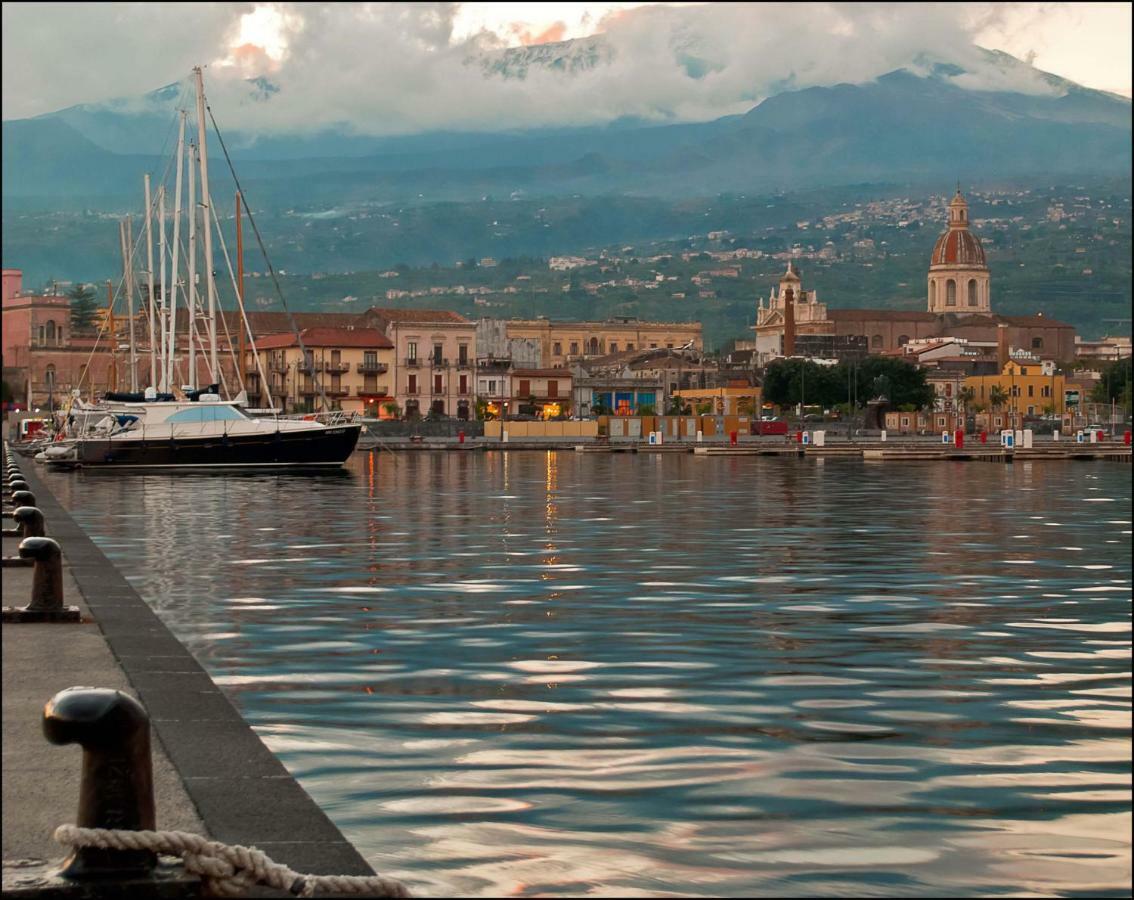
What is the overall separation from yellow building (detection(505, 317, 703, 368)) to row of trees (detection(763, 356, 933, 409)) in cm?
4341

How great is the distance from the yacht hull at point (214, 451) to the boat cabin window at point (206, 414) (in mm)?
764

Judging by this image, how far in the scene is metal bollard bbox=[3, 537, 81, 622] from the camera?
11109mm

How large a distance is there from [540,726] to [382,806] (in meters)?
1.96

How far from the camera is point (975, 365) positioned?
166 metres

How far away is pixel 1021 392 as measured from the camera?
15262cm

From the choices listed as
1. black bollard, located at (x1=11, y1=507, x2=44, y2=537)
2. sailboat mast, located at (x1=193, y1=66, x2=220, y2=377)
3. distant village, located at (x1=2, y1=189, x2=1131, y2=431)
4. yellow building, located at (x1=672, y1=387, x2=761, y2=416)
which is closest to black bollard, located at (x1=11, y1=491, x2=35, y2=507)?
black bollard, located at (x1=11, y1=507, x2=44, y2=537)

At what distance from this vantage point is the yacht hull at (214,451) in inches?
2143

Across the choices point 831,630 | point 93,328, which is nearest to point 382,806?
point 831,630

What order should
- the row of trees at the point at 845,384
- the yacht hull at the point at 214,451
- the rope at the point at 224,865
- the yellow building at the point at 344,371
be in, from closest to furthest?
the rope at the point at 224,865 < the yacht hull at the point at 214,451 < the yellow building at the point at 344,371 < the row of trees at the point at 845,384

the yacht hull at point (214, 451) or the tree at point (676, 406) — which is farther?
the tree at point (676, 406)

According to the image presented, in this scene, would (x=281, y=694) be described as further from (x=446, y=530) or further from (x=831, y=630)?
(x=446, y=530)


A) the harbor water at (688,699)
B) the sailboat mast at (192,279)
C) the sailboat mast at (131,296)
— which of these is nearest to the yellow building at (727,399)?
the sailboat mast at (131,296)

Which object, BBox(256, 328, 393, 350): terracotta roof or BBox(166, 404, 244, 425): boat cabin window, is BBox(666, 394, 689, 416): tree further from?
BBox(166, 404, 244, 425): boat cabin window

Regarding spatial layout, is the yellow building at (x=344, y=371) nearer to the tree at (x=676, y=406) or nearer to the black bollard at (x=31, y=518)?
the tree at (x=676, y=406)
